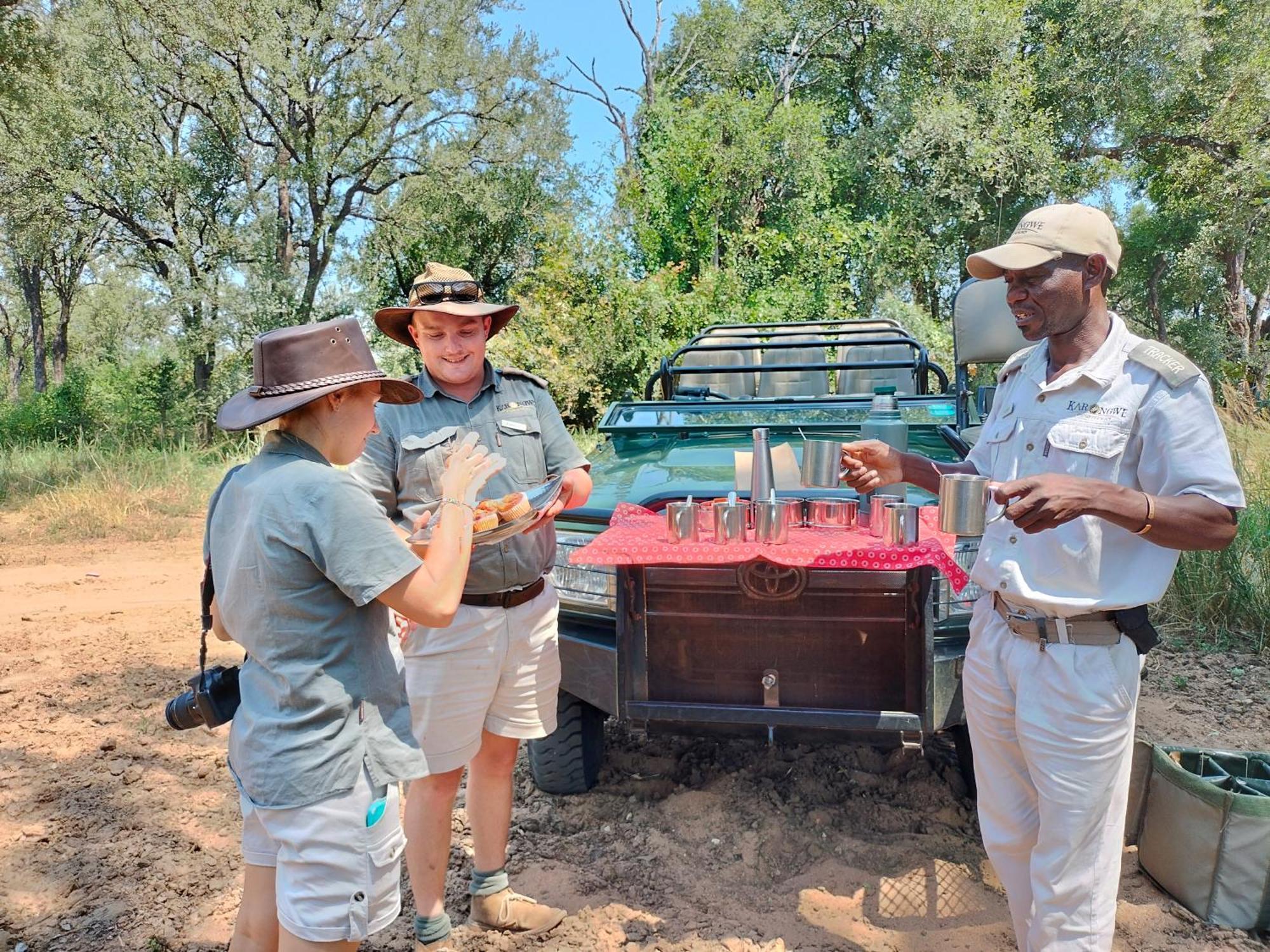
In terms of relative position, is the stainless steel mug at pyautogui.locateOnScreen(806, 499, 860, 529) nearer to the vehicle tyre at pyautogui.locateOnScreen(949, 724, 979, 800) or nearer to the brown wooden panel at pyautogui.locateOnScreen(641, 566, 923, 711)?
the brown wooden panel at pyautogui.locateOnScreen(641, 566, 923, 711)

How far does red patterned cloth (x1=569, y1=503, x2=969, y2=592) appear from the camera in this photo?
8.71ft

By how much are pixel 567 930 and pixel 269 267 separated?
16254mm

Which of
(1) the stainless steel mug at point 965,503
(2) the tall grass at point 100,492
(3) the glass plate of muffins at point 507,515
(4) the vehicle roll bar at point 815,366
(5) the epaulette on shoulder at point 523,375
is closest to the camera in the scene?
(1) the stainless steel mug at point 965,503

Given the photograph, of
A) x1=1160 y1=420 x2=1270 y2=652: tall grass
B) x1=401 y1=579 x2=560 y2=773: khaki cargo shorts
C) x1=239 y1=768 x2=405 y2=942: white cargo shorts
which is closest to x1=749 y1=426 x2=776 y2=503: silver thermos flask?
x1=401 y1=579 x2=560 y2=773: khaki cargo shorts

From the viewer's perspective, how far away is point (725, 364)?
6203 mm

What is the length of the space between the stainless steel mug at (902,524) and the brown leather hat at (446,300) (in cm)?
130

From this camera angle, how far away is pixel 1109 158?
1933 centimetres

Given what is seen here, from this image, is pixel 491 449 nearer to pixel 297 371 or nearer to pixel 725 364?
pixel 297 371

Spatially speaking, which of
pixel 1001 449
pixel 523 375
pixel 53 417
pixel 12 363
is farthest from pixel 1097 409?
pixel 12 363

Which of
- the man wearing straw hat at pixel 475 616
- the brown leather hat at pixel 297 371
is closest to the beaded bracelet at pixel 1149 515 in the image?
the man wearing straw hat at pixel 475 616

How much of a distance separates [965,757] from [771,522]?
1254mm

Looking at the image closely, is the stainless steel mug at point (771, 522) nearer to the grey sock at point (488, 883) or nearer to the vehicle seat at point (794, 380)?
the grey sock at point (488, 883)

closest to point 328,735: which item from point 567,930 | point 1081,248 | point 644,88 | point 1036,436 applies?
point 567,930

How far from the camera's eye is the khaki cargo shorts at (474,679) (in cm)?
261
